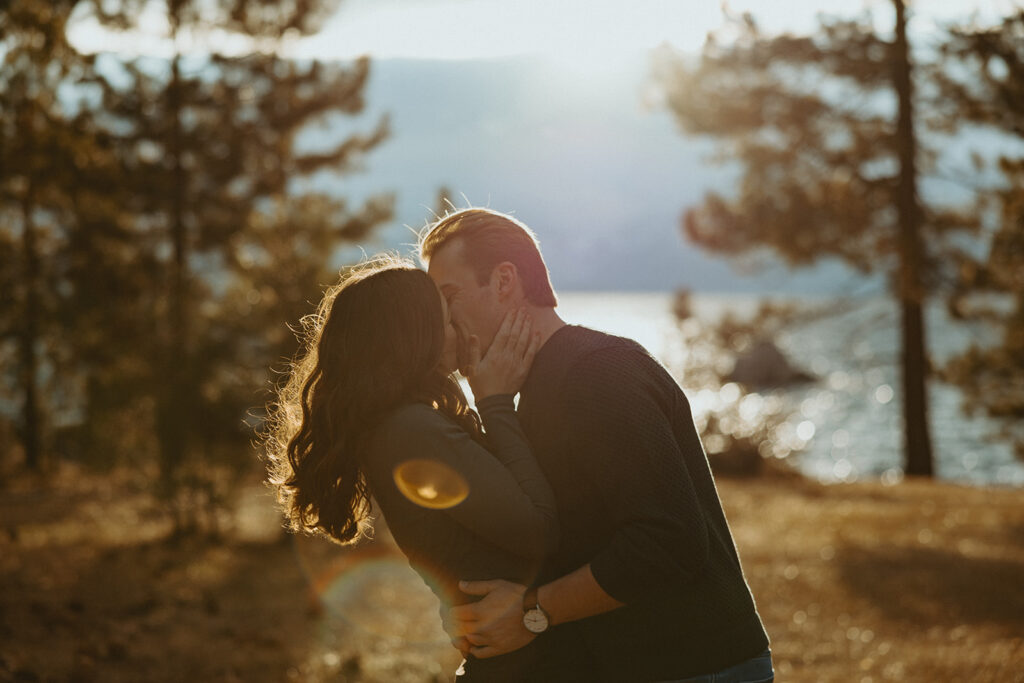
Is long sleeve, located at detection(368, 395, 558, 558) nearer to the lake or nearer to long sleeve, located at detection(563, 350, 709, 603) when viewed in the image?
long sleeve, located at detection(563, 350, 709, 603)

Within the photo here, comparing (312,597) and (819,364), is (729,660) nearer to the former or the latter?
(312,597)

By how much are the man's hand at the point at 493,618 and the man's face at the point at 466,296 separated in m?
0.75

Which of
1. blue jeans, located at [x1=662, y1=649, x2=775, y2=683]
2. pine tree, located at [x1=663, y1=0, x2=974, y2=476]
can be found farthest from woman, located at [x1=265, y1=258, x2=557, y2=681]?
pine tree, located at [x1=663, y1=0, x2=974, y2=476]

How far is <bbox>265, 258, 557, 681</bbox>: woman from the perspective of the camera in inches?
104

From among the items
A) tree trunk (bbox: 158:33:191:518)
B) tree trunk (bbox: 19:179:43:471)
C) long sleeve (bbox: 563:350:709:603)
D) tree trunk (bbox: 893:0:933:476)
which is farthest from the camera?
tree trunk (bbox: 19:179:43:471)

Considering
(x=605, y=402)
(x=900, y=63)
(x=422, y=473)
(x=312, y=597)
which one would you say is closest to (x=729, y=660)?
(x=605, y=402)

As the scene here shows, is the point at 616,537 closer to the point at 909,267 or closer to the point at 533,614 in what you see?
the point at 533,614

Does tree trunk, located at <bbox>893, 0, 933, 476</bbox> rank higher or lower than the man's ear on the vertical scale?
lower

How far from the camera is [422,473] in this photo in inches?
104

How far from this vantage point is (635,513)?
249 centimetres

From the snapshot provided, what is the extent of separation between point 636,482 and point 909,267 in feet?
46.0

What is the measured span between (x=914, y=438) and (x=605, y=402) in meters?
17.1

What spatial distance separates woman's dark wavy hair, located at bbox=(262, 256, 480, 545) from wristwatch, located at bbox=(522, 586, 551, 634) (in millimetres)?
565

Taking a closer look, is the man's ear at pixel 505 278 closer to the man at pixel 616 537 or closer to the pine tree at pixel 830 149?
the man at pixel 616 537
